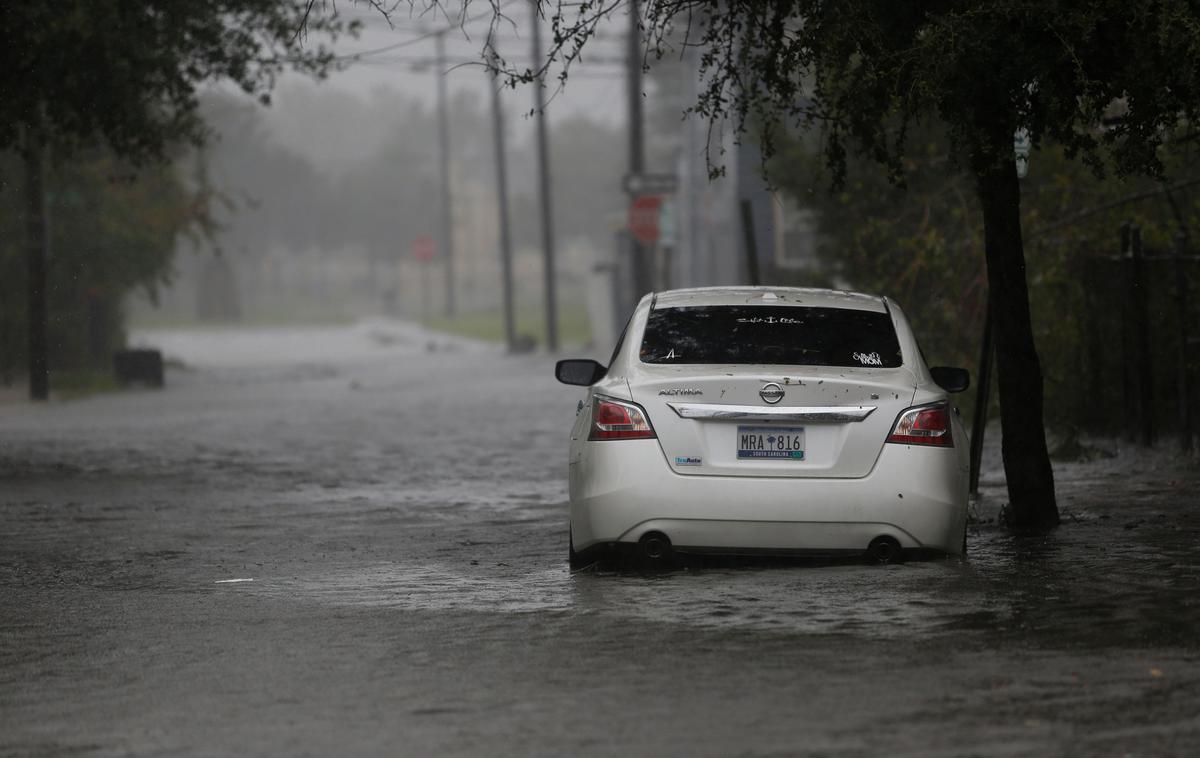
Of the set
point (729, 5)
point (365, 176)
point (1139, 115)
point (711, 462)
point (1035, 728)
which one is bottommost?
point (1035, 728)

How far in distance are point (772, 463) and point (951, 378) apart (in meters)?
1.86

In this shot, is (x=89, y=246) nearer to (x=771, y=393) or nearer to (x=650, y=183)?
(x=650, y=183)

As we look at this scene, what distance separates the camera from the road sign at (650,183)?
3150cm

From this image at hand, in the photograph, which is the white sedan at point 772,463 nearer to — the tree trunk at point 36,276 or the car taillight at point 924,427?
the car taillight at point 924,427

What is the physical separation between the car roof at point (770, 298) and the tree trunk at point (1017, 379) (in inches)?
55.2

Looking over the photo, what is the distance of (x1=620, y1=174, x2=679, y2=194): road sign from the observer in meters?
31.5

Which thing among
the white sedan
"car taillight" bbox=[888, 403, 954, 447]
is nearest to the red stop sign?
the white sedan

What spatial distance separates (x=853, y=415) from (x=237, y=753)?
13.1 feet

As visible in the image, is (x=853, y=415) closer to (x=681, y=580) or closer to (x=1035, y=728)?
(x=681, y=580)

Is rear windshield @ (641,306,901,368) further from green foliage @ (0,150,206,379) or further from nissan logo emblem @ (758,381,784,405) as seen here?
green foliage @ (0,150,206,379)

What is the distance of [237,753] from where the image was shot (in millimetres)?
A: 6238

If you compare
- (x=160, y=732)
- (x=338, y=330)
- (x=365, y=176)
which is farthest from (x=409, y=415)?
(x=365, y=176)

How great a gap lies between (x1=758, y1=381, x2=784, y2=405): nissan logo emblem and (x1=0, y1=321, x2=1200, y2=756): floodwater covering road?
2.92 feet

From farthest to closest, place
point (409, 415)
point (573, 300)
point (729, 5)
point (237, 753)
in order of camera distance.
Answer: point (573, 300) → point (409, 415) → point (729, 5) → point (237, 753)
